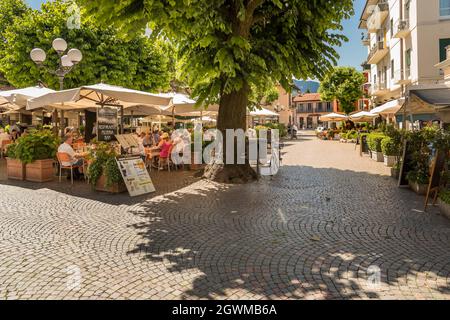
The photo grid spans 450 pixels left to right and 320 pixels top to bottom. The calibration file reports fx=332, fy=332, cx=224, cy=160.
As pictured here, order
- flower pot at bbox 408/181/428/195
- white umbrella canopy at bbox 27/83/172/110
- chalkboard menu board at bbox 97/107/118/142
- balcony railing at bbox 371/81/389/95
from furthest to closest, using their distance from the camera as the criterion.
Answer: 1. balcony railing at bbox 371/81/389/95
2. chalkboard menu board at bbox 97/107/118/142
3. white umbrella canopy at bbox 27/83/172/110
4. flower pot at bbox 408/181/428/195

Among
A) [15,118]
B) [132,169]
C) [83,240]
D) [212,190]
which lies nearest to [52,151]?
[132,169]

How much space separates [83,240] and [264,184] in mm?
5635

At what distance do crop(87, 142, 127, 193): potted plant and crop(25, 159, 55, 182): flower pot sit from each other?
6.84 ft

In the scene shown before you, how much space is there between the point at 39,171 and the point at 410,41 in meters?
23.5

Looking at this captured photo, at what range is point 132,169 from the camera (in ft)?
27.3

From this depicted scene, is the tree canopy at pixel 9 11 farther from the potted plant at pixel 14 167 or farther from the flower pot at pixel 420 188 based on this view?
the flower pot at pixel 420 188

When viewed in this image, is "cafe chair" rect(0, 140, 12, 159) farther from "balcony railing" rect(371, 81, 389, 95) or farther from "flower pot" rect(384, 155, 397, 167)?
"balcony railing" rect(371, 81, 389, 95)

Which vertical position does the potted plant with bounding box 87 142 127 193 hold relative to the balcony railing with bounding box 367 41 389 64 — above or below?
below

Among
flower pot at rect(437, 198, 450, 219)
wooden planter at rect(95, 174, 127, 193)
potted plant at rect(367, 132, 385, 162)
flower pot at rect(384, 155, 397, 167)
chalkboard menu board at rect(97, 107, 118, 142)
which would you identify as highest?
chalkboard menu board at rect(97, 107, 118, 142)

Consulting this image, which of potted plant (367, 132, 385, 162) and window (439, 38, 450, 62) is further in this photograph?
window (439, 38, 450, 62)

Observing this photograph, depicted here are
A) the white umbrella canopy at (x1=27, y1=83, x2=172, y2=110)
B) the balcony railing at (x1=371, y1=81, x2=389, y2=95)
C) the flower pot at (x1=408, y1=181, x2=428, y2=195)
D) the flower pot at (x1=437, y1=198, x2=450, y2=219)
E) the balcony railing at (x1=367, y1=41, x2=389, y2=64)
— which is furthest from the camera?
the balcony railing at (x1=371, y1=81, x2=389, y2=95)

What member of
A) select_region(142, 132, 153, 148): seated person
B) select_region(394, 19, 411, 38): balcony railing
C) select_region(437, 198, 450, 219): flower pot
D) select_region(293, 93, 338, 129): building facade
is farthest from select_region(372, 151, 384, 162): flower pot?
select_region(293, 93, 338, 129): building facade

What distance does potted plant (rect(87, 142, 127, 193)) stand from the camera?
8141 mm
